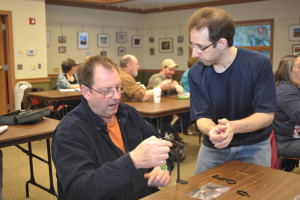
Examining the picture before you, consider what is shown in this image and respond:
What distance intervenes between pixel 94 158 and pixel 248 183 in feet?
2.45

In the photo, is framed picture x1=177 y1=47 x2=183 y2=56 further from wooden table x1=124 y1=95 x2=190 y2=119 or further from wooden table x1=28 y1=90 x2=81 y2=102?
wooden table x1=124 y1=95 x2=190 y2=119

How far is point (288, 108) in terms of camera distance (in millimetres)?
2725

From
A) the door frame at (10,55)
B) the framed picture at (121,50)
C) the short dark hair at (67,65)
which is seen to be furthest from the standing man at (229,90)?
the framed picture at (121,50)

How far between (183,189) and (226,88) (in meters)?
0.68

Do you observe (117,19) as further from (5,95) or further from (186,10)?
(5,95)

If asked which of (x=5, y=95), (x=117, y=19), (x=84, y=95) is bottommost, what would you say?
(x=5, y=95)

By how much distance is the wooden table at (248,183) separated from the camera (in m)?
1.37

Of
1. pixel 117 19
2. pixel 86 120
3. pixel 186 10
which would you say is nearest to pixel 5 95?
pixel 117 19

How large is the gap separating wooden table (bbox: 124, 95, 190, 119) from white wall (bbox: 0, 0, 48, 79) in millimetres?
3958

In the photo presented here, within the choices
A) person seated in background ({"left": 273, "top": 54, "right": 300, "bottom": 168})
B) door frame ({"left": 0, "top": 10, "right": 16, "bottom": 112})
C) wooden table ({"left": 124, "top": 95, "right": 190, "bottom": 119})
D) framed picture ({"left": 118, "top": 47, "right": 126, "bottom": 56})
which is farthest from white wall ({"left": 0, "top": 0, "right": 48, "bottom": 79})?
person seated in background ({"left": 273, "top": 54, "right": 300, "bottom": 168})

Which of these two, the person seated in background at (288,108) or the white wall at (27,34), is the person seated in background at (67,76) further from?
the person seated in background at (288,108)

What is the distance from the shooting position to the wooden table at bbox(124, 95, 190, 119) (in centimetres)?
346

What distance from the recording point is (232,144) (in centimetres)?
186

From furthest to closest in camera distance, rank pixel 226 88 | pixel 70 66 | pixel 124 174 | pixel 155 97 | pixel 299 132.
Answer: pixel 70 66 → pixel 155 97 → pixel 299 132 → pixel 226 88 → pixel 124 174
